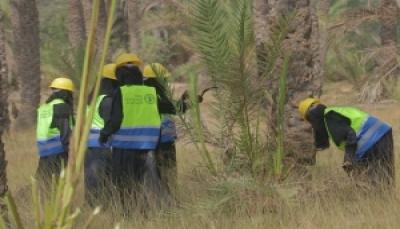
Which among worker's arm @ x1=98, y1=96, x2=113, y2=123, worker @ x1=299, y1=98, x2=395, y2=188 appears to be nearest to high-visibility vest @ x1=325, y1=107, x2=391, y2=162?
worker @ x1=299, y1=98, x2=395, y2=188

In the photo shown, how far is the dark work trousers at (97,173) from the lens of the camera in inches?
281

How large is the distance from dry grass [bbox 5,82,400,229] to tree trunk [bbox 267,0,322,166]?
48cm

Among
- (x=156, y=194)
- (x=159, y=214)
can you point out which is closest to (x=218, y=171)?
(x=156, y=194)

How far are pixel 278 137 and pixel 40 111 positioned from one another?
2.69 meters

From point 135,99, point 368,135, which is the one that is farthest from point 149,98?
point 368,135

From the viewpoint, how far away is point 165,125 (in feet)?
25.6

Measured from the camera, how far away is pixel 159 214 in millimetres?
6020

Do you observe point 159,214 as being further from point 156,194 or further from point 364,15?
point 364,15

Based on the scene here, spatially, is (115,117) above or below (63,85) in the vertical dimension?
below

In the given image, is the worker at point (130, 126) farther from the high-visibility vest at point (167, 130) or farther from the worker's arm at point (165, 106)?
the high-visibility vest at point (167, 130)

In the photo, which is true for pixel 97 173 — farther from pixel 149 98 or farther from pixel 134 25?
pixel 134 25

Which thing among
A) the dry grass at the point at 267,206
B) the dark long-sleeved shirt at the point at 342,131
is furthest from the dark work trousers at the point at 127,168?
the dark long-sleeved shirt at the point at 342,131

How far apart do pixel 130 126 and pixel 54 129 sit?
47.3 inches

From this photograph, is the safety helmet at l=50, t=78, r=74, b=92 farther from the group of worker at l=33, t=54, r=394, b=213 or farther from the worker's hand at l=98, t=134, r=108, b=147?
the worker's hand at l=98, t=134, r=108, b=147
